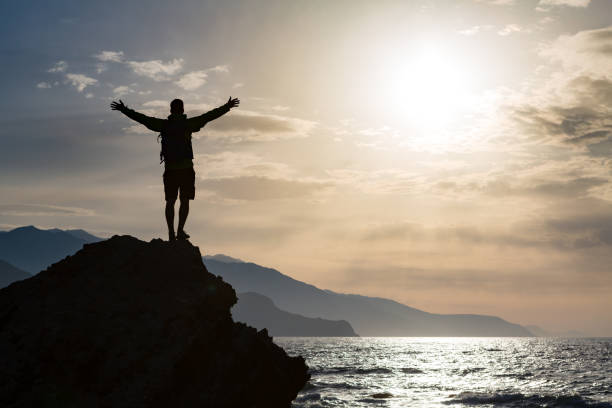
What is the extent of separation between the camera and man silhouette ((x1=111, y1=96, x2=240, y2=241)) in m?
12.0

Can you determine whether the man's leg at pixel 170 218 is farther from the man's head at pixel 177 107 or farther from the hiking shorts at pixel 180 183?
the man's head at pixel 177 107

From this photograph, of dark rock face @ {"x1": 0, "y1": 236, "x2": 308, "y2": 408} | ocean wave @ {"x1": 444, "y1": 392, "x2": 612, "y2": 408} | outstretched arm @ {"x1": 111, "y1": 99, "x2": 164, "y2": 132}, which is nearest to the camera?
dark rock face @ {"x1": 0, "y1": 236, "x2": 308, "y2": 408}

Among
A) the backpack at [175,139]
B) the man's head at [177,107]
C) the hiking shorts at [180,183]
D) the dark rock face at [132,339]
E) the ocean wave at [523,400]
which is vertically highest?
the man's head at [177,107]

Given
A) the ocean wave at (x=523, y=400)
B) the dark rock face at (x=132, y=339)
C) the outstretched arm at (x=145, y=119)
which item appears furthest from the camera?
the ocean wave at (x=523, y=400)

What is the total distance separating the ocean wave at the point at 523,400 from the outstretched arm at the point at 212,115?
2866cm

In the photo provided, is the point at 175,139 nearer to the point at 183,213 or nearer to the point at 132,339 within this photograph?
the point at 183,213

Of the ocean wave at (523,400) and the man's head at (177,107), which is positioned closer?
the man's head at (177,107)

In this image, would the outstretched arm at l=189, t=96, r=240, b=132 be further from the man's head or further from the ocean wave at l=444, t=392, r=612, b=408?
the ocean wave at l=444, t=392, r=612, b=408

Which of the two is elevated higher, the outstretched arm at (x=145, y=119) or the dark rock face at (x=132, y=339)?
the outstretched arm at (x=145, y=119)

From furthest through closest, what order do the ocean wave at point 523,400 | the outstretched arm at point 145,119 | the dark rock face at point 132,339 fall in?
the ocean wave at point 523,400 → the outstretched arm at point 145,119 → the dark rock face at point 132,339

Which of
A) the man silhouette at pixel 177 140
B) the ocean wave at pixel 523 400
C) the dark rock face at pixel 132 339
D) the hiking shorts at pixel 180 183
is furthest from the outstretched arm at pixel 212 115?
the ocean wave at pixel 523 400

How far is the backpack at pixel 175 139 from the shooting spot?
1201 cm

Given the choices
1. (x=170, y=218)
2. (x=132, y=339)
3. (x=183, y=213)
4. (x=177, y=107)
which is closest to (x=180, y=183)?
(x=183, y=213)

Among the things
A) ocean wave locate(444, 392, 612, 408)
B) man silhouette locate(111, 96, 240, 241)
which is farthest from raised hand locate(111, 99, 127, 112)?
ocean wave locate(444, 392, 612, 408)
